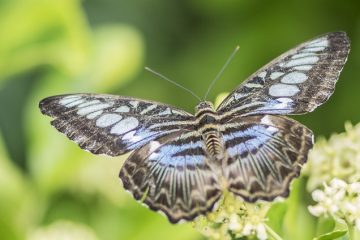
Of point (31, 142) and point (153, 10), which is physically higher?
point (153, 10)

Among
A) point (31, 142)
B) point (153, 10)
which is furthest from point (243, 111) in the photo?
point (153, 10)

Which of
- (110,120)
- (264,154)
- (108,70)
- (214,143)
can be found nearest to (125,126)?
(110,120)

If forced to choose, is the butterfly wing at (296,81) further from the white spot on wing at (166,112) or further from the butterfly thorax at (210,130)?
the white spot on wing at (166,112)

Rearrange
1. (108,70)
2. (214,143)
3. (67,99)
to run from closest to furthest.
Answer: (214,143) < (67,99) < (108,70)

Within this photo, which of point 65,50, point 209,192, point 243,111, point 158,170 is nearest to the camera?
point 209,192

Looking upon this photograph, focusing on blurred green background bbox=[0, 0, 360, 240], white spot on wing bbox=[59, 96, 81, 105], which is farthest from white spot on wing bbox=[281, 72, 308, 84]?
blurred green background bbox=[0, 0, 360, 240]

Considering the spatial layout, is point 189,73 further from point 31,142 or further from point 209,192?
point 209,192

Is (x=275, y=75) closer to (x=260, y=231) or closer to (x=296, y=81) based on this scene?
(x=296, y=81)
